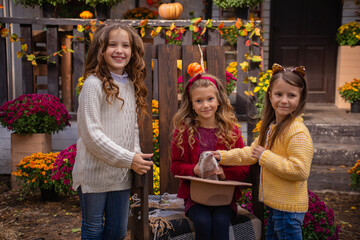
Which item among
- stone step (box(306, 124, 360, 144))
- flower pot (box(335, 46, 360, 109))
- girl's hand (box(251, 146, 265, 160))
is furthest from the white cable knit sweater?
flower pot (box(335, 46, 360, 109))

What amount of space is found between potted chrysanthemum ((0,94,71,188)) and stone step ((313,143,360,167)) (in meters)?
2.82

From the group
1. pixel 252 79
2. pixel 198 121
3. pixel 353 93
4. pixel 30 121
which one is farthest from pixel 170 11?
pixel 198 121

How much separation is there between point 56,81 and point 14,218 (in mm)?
1818

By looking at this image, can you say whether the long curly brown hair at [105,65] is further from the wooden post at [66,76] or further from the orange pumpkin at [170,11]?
the orange pumpkin at [170,11]

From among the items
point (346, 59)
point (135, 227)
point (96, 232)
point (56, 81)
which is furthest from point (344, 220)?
point (346, 59)

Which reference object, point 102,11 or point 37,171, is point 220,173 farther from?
point 102,11

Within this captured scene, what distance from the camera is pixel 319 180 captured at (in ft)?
13.2

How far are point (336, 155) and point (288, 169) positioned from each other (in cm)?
278

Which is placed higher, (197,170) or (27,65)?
(27,65)

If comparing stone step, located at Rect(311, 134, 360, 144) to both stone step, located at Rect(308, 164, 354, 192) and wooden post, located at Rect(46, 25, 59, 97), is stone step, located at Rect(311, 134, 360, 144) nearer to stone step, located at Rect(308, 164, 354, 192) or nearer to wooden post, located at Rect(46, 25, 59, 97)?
stone step, located at Rect(308, 164, 354, 192)

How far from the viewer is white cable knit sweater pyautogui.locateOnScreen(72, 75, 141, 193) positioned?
1.80m

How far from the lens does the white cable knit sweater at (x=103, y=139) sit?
5.89 feet

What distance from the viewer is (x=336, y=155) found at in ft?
14.2

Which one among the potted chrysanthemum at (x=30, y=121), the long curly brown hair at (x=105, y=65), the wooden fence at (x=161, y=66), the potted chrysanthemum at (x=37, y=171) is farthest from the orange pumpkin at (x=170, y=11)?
the long curly brown hair at (x=105, y=65)
